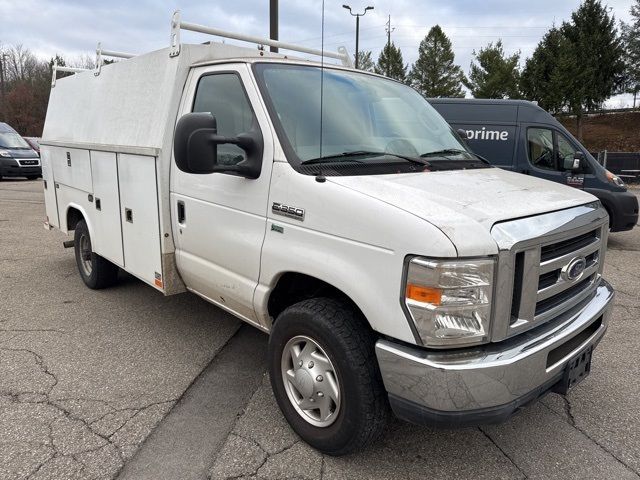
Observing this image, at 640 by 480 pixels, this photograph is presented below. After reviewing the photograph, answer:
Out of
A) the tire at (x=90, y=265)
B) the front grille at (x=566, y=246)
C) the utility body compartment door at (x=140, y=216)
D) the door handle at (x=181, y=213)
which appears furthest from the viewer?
the tire at (x=90, y=265)

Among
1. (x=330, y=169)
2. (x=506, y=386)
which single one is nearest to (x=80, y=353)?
(x=330, y=169)

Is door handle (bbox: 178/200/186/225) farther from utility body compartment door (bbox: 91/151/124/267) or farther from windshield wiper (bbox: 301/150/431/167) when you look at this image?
windshield wiper (bbox: 301/150/431/167)

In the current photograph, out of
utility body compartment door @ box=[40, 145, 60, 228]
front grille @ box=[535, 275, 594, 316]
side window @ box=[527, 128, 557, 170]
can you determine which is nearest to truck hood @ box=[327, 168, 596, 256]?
front grille @ box=[535, 275, 594, 316]

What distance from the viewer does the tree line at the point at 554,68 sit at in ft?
99.3

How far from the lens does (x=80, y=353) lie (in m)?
4.03

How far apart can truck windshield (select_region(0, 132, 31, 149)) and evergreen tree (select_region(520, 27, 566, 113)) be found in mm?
27211

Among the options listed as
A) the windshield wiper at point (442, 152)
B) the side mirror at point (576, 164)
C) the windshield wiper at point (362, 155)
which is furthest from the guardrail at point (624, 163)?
the windshield wiper at point (362, 155)

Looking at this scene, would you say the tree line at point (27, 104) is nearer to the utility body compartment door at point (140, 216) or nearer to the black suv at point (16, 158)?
the black suv at point (16, 158)

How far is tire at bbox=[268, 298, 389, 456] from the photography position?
2.48 meters

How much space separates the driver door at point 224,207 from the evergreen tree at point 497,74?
31.7m

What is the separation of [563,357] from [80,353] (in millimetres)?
3495

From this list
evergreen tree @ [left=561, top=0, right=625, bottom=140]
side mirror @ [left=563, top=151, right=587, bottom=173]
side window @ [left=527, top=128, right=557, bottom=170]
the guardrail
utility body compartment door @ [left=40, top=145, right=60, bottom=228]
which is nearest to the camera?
utility body compartment door @ [left=40, top=145, right=60, bottom=228]

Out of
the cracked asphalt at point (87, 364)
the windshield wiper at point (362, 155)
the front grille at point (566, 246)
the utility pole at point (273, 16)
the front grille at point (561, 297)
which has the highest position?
the utility pole at point (273, 16)

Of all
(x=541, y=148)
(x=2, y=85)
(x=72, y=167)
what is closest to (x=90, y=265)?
(x=72, y=167)
